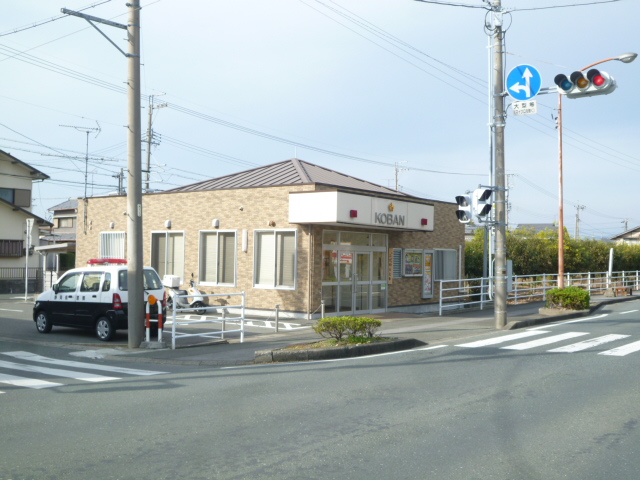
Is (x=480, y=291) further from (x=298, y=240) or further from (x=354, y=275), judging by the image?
(x=298, y=240)

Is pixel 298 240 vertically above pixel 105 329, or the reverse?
pixel 298 240

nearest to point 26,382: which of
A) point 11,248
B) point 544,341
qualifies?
point 544,341

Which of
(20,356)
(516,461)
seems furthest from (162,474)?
(20,356)

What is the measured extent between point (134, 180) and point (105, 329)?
3919mm

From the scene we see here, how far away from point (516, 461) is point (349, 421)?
1968 millimetres

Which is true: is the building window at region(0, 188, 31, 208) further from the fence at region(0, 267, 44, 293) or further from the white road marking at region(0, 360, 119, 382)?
the white road marking at region(0, 360, 119, 382)

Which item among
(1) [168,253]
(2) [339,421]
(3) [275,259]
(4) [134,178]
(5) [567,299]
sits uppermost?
(4) [134,178]

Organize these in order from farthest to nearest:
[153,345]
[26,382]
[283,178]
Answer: [283,178] → [153,345] → [26,382]

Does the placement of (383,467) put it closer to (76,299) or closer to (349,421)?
(349,421)

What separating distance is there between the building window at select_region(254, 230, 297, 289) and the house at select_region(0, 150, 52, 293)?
1698 cm

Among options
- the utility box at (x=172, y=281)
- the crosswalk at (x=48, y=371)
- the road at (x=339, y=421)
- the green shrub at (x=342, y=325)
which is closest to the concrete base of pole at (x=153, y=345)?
the crosswalk at (x=48, y=371)

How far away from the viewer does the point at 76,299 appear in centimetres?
1563

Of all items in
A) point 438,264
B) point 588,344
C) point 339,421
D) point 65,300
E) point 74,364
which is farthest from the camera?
point 438,264

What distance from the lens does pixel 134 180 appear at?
1338 cm
